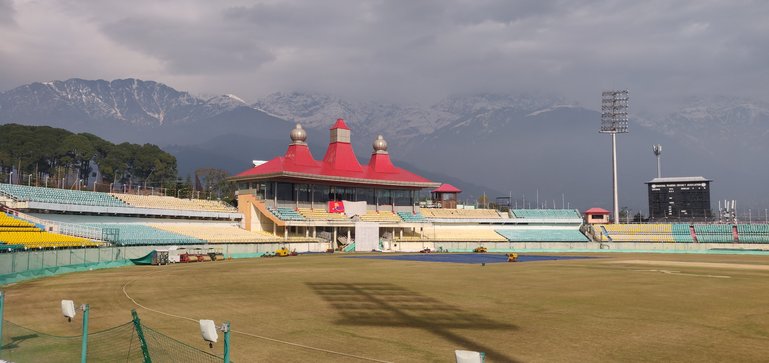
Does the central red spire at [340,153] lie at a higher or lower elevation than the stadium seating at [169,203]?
higher

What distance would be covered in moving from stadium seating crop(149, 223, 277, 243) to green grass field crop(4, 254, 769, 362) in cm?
3989

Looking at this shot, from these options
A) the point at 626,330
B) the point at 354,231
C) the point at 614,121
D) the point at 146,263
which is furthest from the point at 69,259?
the point at 614,121

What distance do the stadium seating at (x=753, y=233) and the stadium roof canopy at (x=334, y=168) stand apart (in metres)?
57.8

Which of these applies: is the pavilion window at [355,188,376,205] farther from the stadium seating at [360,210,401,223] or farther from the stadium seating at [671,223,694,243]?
the stadium seating at [671,223,694,243]

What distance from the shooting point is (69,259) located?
4775cm

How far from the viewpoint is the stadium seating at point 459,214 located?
399ft

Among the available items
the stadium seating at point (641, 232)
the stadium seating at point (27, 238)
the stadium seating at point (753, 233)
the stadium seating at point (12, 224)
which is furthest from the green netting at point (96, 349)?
the stadium seating at point (753, 233)

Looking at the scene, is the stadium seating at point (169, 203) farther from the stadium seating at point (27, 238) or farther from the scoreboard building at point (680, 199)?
the scoreboard building at point (680, 199)

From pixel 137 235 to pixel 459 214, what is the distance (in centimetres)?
6998

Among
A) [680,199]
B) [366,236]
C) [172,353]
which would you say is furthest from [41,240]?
[680,199]

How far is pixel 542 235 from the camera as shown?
11681 centimetres

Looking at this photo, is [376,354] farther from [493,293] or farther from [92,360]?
[493,293]

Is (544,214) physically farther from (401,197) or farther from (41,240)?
(41,240)

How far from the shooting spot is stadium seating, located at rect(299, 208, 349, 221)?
3894 inches
